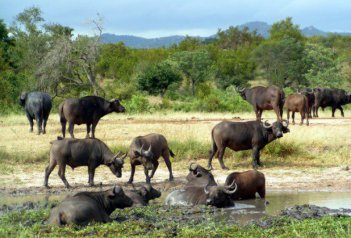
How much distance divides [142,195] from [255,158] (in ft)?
18.2

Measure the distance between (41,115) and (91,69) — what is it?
53.0 ft

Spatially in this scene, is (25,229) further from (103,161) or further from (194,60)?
(194,60)

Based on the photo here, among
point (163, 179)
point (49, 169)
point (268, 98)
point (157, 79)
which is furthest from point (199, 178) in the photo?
point (157, 79)

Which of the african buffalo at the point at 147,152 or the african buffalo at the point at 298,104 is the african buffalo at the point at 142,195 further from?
the african buffalo at the point at 298,104

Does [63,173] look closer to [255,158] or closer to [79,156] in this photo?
[79,156]

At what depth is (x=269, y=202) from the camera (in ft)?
47.3

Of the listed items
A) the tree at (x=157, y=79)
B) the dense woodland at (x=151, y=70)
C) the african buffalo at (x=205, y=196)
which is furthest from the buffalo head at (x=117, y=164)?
the tree at (x=157, y=79)

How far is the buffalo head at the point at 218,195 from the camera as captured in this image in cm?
1330

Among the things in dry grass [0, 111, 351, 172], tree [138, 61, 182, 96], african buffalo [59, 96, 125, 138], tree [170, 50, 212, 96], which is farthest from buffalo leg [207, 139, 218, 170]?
tree [170, 50, 212, 96]

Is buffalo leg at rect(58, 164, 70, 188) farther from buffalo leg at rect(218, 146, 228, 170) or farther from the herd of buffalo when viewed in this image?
buffalo leg at rect(218, 146, 228, 170)

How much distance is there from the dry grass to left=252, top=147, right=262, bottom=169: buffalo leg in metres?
0.46

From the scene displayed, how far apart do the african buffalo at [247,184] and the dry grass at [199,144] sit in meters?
4.32

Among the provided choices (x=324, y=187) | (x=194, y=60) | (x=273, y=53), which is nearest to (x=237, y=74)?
(x=273, y=53)

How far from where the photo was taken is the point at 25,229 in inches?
416
